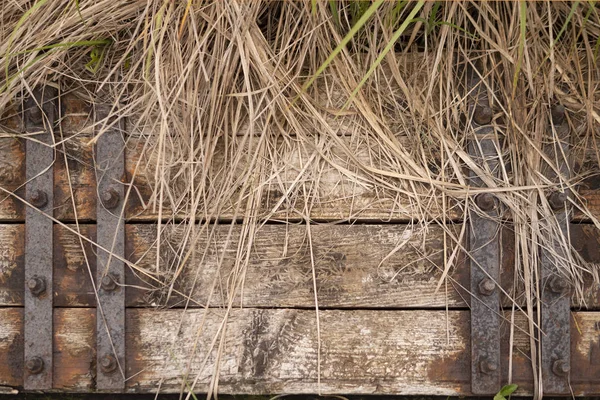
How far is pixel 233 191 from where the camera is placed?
1226mm

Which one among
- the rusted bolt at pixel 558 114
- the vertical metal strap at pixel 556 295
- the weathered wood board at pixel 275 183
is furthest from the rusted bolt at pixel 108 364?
the rusted bolt at pixel 558 114

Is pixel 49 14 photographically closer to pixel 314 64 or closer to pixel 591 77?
pixel 314 64

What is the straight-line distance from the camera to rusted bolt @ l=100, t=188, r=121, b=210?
124 centimetres

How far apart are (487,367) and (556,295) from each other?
242 millimetres

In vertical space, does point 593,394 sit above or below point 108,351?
below

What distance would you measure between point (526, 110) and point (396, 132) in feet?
1.02

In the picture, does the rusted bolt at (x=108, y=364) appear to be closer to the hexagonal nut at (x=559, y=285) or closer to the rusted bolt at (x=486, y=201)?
the rusted bolt at (x=486, y=201)

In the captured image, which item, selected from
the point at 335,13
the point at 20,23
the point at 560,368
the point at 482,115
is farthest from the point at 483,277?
the point at 20,23

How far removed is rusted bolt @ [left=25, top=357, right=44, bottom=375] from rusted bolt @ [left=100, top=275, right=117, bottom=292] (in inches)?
→ 9.5

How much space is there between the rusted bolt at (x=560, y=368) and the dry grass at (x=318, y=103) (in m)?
0.11

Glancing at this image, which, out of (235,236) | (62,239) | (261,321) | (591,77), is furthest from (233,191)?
(591,77)

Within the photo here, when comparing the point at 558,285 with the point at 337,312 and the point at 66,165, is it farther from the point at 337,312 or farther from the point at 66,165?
the point at 66,165

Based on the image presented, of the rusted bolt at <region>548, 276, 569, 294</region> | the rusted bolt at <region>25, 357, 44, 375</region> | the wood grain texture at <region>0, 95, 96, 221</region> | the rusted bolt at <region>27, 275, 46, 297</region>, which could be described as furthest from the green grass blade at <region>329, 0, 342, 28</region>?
the rusted bolt at <region>25, 357, 44, 375</region>

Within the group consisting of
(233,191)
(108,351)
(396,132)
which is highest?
(396,132)
